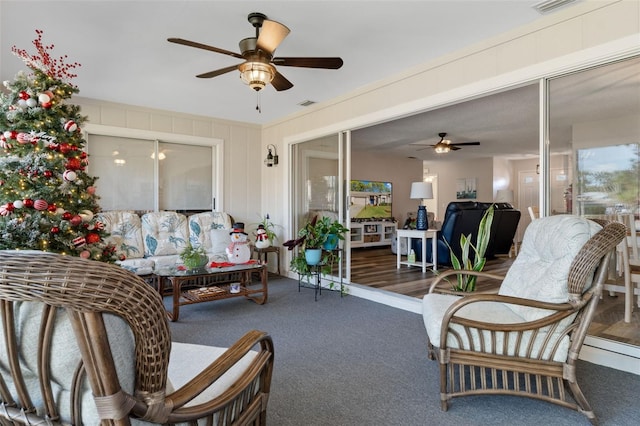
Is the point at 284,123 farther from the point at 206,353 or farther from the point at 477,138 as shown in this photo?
the point at 206,353

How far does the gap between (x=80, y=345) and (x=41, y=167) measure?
7.48 ft

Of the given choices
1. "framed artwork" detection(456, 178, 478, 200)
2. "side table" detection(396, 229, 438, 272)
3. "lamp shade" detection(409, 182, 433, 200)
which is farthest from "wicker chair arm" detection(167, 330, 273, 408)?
"framed artwork" detection(456, 178, 478, 200)

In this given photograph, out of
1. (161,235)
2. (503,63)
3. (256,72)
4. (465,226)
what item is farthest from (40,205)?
(465,226)

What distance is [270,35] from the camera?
235cm

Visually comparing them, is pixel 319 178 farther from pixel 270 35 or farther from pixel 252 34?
pixel 270 35

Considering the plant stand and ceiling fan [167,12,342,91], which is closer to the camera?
ceiling fan [167,12,342,91]

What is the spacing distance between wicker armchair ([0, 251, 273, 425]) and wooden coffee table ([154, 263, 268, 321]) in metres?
2.48

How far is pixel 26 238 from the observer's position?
2279mm

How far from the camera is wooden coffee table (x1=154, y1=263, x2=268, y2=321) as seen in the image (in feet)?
10.7

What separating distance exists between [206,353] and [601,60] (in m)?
2.99

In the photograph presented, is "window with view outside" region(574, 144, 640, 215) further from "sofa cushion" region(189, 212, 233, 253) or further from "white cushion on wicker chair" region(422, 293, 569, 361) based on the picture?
"sofa cushion" region(189, 212, 233, 253)

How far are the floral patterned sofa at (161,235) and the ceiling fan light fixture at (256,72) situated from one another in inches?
93.5

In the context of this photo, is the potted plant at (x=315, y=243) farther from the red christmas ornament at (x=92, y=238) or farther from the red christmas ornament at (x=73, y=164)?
the red christmas ornament at (x=73, y=164)

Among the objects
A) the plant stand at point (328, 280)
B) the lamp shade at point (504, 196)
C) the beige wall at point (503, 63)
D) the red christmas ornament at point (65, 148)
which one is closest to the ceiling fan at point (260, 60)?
the red christmas ornament at point (65, 148)
